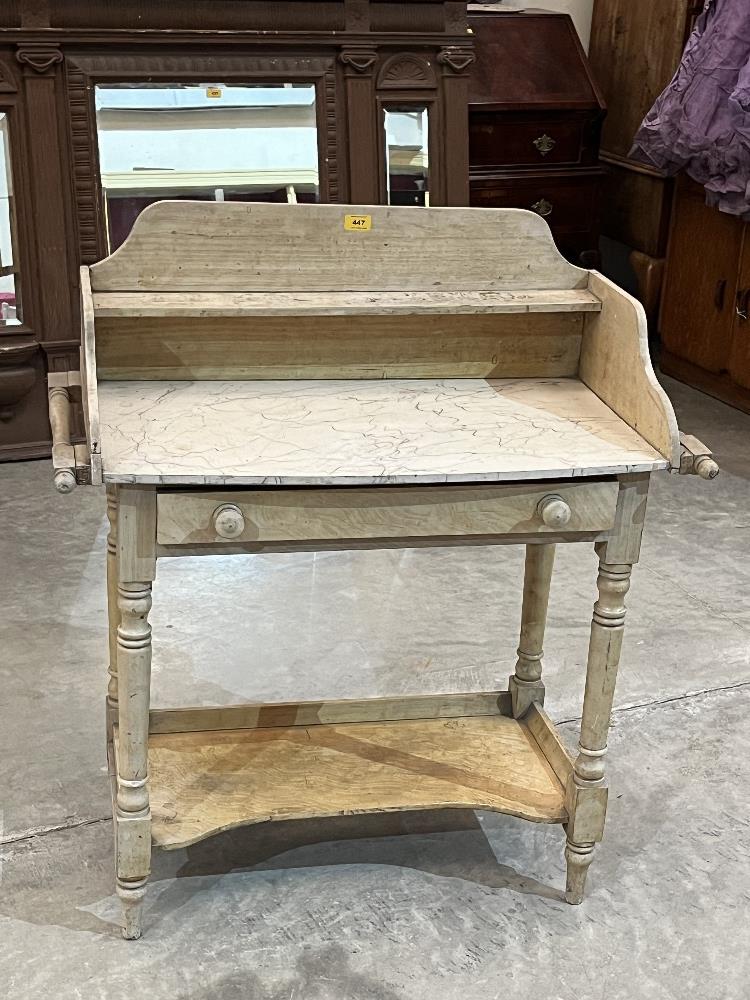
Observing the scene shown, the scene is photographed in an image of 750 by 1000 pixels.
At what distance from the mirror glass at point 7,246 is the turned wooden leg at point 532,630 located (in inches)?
93.4

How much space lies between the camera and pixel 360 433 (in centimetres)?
204

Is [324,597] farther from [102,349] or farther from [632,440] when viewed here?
[632,440]

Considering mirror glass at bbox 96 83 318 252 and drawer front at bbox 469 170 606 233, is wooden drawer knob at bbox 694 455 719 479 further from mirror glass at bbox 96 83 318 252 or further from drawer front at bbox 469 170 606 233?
drawer front at bbox 469 170 606 233

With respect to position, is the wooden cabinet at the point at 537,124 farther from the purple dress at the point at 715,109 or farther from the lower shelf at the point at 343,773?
the lower shelf at the point at 343,773

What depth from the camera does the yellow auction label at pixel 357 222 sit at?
7.38 ft

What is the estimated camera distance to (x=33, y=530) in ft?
12.4

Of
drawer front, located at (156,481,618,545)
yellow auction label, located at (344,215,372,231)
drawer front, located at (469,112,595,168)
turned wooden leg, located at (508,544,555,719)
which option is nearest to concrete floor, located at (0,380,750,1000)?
turned wooden leg, located at (508,544,555,719)

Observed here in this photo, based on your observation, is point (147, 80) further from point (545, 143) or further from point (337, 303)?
point (337, 303)

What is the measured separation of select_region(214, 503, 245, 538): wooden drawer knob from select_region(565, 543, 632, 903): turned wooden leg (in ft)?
1.99

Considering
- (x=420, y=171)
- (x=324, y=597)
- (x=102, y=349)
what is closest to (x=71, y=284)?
(x=420, y=171)

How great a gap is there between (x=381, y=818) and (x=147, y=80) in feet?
8.94

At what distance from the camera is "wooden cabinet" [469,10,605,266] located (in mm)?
5371

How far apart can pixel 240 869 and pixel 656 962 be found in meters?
0.76

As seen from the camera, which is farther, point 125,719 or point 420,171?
point 420,171
